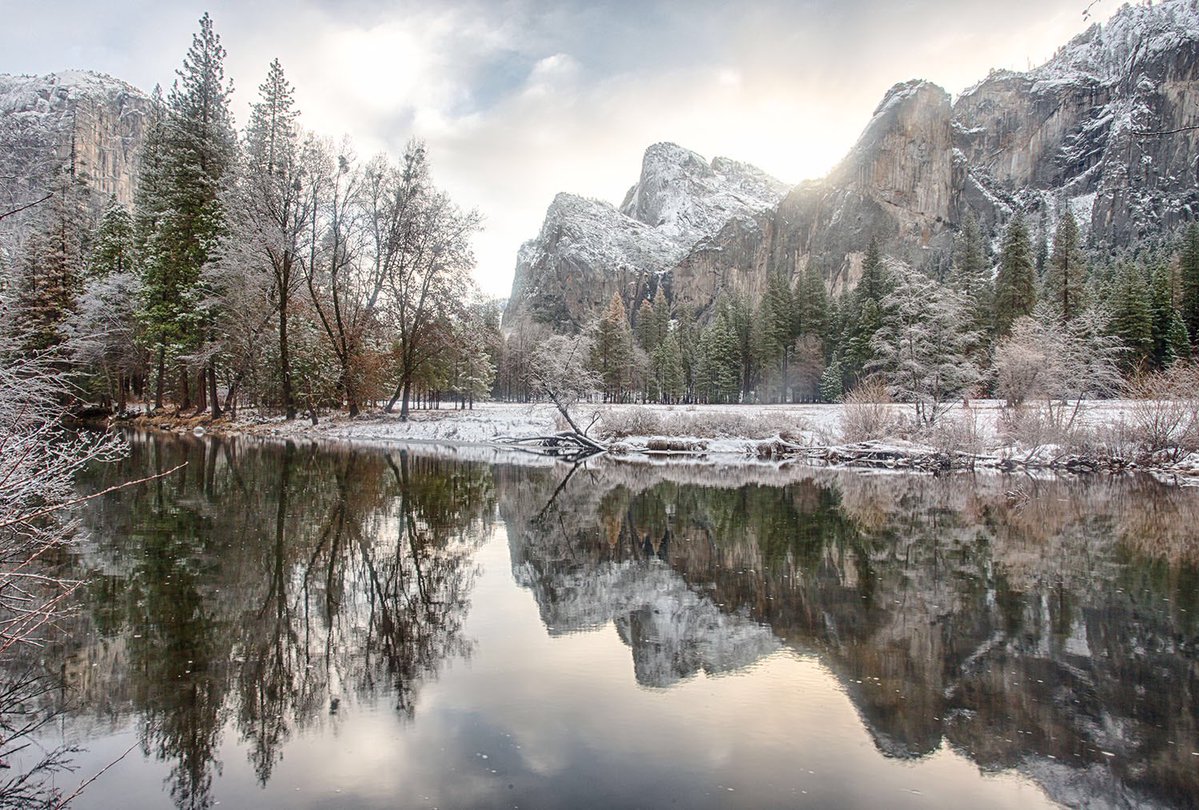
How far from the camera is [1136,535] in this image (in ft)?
42.2

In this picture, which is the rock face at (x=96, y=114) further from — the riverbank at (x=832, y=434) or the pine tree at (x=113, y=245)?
the riverbank at (x=832, y=434)

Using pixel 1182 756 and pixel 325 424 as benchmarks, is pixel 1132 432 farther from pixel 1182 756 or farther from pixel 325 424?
pixel 325 424

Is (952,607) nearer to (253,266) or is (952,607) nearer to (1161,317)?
(253,266)

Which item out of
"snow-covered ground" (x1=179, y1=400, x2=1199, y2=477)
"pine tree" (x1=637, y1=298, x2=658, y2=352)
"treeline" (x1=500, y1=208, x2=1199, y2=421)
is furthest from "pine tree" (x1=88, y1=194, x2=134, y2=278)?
"pine tree" (x1=637, y1=298, x2=658, y2=352)

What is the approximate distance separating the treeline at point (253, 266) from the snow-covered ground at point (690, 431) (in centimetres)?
292

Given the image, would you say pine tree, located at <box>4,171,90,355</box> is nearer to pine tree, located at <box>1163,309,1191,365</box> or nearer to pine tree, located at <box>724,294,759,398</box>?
pine tree, located at <box>724,294,759,398</box>

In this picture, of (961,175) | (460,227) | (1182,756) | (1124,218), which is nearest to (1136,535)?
(1182,756)

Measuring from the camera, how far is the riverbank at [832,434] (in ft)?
79.3

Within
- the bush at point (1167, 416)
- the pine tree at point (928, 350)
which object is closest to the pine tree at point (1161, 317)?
the pine tree at point (928, 350)

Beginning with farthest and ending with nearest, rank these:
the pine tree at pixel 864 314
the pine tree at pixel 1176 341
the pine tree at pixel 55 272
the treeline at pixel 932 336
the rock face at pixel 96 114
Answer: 1. the rock face at pixel 96 114
2. the pine tree at pixel 864 314
3. the pine tree at pixel 1176 341
4. the pine tree at pixel 55 272
5. the treeline at pixel 932 336

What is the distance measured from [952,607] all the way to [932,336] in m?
26.5

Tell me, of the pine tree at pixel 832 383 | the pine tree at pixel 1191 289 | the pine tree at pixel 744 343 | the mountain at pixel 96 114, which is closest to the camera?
the pine tree at pixel 1191 289

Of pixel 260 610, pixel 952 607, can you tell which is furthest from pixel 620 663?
pixel 952 607

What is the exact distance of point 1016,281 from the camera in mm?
50906
